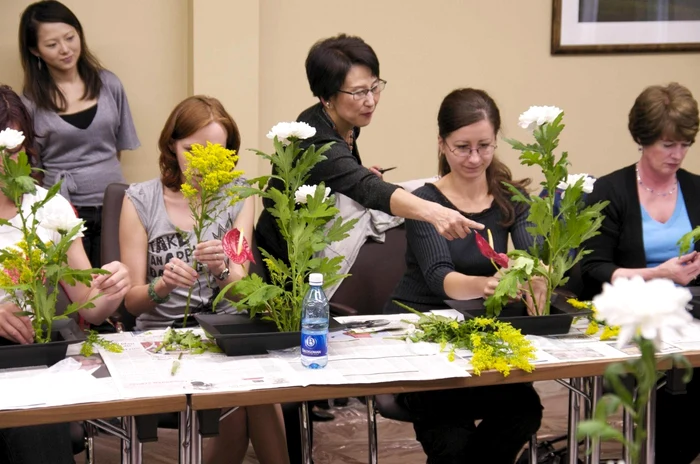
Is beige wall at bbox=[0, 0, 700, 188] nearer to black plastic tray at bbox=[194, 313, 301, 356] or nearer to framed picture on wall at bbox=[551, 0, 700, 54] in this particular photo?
framed picture on wall at bbox=[551, 0, 700, 54]

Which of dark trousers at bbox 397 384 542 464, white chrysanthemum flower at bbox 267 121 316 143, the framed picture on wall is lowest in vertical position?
dark trousers at bbox 397 384 542 464

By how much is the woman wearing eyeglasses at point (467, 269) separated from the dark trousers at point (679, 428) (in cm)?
62

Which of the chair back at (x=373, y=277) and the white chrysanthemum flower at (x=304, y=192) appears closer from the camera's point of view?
the white chrysanthemum flower at (x=304, y=192)

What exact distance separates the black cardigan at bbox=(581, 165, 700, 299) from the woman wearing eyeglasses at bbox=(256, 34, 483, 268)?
2.44 feet

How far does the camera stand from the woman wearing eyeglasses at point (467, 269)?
8.32 feet

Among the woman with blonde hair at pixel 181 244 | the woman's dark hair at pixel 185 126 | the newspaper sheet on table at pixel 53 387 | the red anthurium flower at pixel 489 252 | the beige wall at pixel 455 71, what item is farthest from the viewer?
the beige wall at pixel 455 71

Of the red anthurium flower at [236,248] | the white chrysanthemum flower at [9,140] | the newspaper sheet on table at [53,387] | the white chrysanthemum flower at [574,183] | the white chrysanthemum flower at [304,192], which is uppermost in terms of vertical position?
the white chrysanthemum flower at [9,140]

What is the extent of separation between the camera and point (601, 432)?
1.00m

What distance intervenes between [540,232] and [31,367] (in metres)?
1.28

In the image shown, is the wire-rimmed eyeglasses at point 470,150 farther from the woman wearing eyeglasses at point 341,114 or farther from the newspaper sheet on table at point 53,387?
the newspaper sheet on table at point 53,387

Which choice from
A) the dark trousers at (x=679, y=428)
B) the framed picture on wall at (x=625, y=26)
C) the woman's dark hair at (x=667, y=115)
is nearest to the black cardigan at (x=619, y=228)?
the woman's dark hair at (x=667, y=115)

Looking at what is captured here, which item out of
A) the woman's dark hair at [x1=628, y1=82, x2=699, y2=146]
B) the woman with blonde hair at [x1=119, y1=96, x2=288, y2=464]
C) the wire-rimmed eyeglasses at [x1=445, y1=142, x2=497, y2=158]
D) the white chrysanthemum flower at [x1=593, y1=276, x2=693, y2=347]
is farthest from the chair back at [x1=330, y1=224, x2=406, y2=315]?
the white chrysanthemum flower at [x1=593, y1=276, x2=693, y2=347]

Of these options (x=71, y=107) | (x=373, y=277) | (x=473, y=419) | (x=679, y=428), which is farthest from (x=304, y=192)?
(x=71, y=107)

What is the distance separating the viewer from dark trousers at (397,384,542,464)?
99.4 inches
